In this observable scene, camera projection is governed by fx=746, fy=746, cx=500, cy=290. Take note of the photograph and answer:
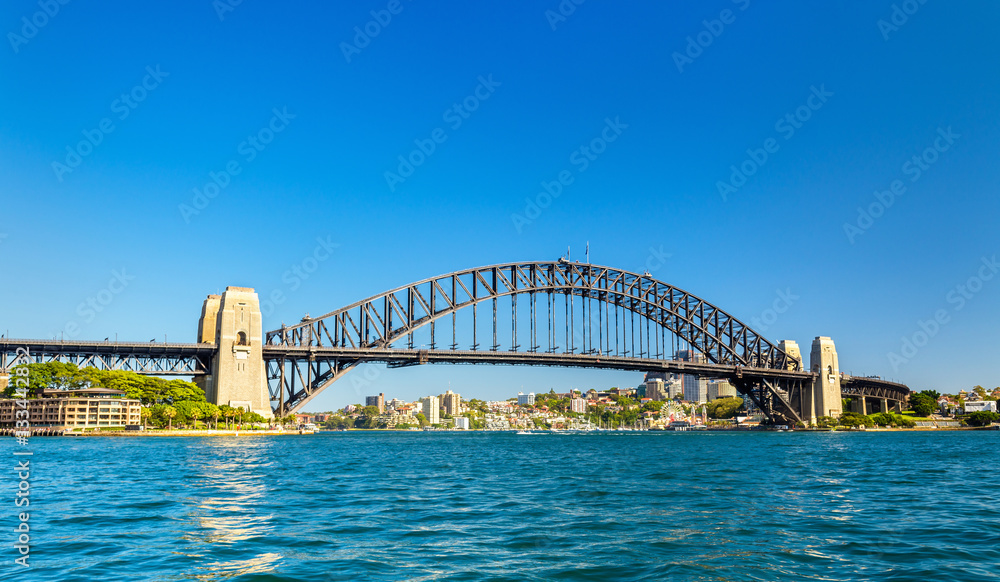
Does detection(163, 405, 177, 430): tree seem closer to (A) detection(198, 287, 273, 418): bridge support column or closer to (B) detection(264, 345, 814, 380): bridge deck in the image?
(A) detection(198, 287, 273, 418): bridge support column

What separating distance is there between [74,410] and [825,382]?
111 m

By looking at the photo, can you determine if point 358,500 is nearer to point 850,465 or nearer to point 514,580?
point 514,580

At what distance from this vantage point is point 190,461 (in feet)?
125

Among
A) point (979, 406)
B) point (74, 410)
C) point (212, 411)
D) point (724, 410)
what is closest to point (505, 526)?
point (212, 411)

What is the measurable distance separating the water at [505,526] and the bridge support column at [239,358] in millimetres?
52649

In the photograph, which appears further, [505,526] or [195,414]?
[195,414]

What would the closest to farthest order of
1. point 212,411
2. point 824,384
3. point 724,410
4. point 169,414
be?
point 212,411, point 169,414, point 824,384, point 724,410

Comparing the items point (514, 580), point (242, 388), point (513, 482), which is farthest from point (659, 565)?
point (242, 388)

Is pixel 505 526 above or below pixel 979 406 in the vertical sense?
above

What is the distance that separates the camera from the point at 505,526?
17.2 m

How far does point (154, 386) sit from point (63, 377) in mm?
9579

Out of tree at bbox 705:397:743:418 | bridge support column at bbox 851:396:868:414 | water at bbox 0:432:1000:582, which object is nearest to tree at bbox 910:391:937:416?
bridge support column at bbox 851:396:868:414

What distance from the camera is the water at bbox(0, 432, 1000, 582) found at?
1265cm

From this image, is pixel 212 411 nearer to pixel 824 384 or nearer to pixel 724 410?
pixel 824 384
